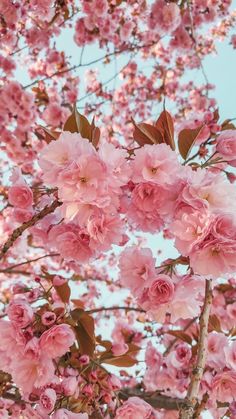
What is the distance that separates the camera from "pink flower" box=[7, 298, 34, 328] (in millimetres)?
1468

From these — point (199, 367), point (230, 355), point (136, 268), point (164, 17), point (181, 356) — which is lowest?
point (181, 356)

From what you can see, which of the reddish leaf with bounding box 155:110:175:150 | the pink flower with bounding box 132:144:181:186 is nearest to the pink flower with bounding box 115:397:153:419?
the pink flower with bounding box 132:144:181:186

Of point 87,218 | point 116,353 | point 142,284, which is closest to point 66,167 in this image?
point 87,218

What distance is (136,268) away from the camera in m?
1.53

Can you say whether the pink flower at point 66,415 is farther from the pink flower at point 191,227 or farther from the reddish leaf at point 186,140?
the reddish leaf at point 186,140

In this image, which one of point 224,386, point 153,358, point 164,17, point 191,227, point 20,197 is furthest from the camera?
point 164,17

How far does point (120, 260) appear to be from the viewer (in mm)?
1557

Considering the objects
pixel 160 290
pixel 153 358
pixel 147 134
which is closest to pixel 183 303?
pixel 160 290

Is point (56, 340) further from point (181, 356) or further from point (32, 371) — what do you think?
point (181, 356)

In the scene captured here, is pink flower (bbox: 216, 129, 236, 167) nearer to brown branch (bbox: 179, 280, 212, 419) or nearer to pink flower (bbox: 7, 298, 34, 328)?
brown branch (bbox: 179, 280, 212, 419)

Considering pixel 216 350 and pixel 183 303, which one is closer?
pixel 183 303

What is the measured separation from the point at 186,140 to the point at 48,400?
92cm

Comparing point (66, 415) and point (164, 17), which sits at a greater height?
point (164, 17)

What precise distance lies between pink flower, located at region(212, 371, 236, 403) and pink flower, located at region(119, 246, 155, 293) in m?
0.46
